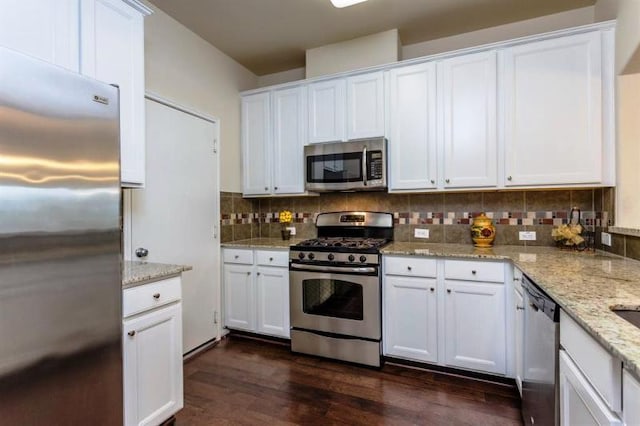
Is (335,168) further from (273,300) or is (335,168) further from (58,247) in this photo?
(58,247)

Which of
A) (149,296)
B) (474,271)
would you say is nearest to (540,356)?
(474,271)

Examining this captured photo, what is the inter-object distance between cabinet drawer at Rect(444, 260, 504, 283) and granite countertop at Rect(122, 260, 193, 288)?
1835mm

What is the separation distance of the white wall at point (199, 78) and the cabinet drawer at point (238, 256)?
650 mm

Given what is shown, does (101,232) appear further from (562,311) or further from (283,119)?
(283,119)

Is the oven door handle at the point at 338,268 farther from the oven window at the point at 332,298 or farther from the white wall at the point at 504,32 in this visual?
the white wall at the point at 504,32

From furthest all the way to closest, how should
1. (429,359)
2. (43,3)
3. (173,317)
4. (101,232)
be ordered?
(429,359)
(173,317)
(43,3)
(101,232)

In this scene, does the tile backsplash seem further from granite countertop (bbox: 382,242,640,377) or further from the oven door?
the oven door

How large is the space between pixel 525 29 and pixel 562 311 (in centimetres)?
268

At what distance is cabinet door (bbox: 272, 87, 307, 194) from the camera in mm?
3141

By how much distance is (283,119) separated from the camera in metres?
3.21

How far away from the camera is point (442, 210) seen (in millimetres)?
2924

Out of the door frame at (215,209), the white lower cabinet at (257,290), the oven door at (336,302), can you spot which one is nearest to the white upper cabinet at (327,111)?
the door frame at (215,209)

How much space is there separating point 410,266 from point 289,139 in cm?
171

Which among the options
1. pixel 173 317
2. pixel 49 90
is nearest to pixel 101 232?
pixel 49 90
